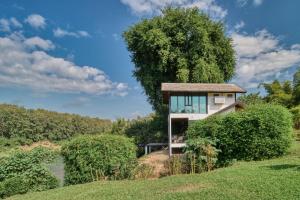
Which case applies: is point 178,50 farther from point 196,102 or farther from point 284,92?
point 284,92

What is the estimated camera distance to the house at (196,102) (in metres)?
27.2

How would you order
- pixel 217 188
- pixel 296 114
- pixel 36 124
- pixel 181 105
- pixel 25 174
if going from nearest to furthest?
pixel 217 188 → pixel 25 174 → pixel 296 114 → pixel 181 105 → pixel 36 124

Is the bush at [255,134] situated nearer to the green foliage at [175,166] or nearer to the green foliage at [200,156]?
the green foliage at [200,156]

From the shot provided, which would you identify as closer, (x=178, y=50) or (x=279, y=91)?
(x=178, y=50)

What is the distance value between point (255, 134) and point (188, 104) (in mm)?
12807

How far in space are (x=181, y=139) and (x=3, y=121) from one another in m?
36.0

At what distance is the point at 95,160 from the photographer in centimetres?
1377

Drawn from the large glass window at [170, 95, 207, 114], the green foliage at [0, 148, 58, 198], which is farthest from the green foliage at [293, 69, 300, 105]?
the green foliage at [0, 148, 58, 198]

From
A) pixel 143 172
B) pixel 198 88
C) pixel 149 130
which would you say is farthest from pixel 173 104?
pixel 143 172

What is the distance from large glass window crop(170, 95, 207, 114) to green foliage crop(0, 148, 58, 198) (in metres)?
15.4

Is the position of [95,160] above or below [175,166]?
above

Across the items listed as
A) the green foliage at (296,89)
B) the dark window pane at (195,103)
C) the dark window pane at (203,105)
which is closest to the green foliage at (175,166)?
the dark window pane at (195,103)

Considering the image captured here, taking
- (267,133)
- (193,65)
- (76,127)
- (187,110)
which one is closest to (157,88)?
(193,65)

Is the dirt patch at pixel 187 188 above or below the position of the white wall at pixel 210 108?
below
